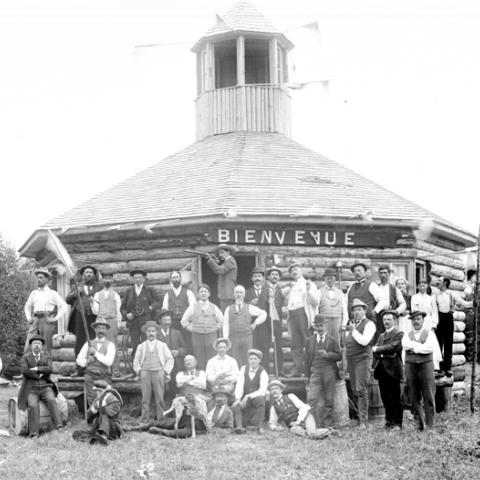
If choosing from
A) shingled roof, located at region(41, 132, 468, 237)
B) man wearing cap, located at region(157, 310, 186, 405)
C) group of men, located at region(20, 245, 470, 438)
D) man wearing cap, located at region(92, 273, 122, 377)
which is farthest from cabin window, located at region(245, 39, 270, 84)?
man wearing cap, located at region(157, 310, 186, 405)

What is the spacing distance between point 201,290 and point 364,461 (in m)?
4.06

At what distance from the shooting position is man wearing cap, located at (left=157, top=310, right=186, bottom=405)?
12.7 meters

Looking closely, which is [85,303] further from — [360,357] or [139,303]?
[360,357]

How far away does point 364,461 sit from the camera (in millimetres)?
9961

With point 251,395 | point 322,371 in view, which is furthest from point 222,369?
point 322,371

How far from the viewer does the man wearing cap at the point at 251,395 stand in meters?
11.7

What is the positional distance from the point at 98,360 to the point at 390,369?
429 centimetres

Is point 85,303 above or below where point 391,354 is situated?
above

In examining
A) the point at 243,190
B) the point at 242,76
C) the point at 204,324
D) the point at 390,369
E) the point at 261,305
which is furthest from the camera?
the point at 242,76

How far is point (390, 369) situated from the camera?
11492mm

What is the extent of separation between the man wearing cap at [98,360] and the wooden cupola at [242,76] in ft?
30.7

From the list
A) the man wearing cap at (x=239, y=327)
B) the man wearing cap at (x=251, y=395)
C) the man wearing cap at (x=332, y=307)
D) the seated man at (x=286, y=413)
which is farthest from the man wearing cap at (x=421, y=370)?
the man wearing cap at (x=239, y=327)

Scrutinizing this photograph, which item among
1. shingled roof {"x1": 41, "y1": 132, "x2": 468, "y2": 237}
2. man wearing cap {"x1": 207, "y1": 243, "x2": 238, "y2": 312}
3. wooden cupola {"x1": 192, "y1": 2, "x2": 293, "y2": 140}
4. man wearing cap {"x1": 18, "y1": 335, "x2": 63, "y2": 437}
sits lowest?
man wearing cap {"x1": 18, "y1": 335, "x2": 63, "y2": 437}

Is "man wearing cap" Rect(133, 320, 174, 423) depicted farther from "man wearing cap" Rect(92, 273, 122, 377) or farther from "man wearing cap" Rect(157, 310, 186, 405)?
"man wearing cap" Rect(92, 273, 122, 377)
